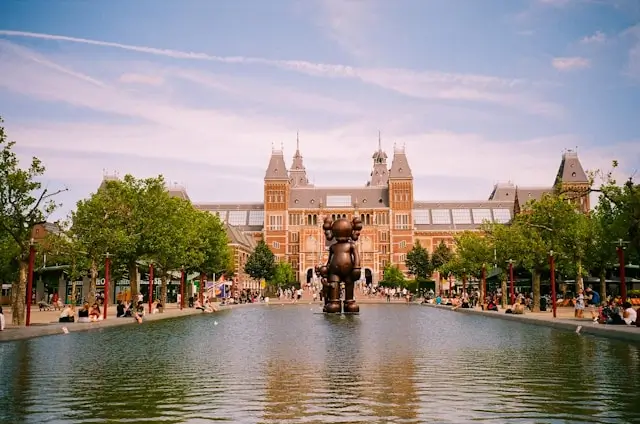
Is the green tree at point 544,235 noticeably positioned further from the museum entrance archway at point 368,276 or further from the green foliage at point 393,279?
the museum entrance archway at point 368,276

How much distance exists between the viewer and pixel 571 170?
12825cm

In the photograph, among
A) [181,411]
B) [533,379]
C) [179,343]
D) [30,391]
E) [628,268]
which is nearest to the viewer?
[181,411]

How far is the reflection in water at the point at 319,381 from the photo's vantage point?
29.3ft

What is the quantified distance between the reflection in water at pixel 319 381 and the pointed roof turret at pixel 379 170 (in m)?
149

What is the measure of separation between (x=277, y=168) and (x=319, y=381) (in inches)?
5375

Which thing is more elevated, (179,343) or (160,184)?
(160,184)

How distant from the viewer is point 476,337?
22109 millimetres

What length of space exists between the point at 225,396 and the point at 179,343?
1005cm

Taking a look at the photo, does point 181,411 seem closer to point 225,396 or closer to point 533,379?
point 225,396

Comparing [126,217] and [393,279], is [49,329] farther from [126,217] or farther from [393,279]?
[393,279]

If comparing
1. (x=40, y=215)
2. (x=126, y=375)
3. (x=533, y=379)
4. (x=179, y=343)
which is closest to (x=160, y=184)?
(x=40, y=215)

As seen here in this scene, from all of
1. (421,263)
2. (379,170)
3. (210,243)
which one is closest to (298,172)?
(379,170)

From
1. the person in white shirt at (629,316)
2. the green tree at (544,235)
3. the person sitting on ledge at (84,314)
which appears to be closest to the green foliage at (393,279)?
the green tree at (544,235)

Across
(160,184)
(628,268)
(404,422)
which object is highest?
(160,184)
